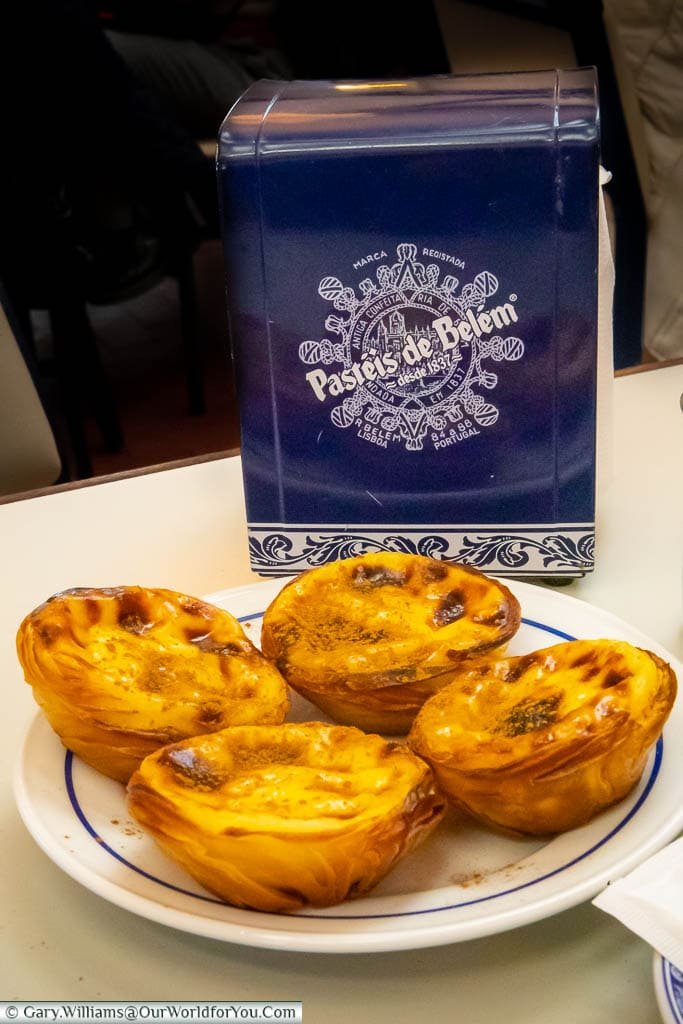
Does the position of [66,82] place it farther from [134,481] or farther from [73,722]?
[73,722]

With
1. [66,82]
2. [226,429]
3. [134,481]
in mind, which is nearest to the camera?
[134,481]

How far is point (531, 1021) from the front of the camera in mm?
484

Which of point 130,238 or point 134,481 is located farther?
point 130,238

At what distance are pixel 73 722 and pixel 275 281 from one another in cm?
35

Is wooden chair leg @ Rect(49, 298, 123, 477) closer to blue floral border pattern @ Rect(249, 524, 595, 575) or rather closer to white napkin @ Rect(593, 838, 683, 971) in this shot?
blue floral border pattern @ Rect(249, 524, 595, 575)

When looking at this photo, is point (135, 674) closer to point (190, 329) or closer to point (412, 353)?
point (412, 353)

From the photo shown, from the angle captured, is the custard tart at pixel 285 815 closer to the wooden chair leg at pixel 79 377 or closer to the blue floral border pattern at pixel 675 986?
the blue floral border pattern at pixel 675 986

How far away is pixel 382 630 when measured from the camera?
0.65m

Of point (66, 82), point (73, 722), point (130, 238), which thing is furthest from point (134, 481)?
point (130, 238)

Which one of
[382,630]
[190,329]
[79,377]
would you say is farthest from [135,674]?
[190,329]

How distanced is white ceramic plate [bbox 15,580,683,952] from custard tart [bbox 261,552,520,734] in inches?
2.8

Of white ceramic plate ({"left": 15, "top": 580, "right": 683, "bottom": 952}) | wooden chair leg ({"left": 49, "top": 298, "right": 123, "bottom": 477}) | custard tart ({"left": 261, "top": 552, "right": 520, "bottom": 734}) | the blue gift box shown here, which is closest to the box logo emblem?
the blue gift box

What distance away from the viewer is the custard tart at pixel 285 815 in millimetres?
474

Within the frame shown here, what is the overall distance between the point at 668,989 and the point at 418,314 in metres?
0.47
